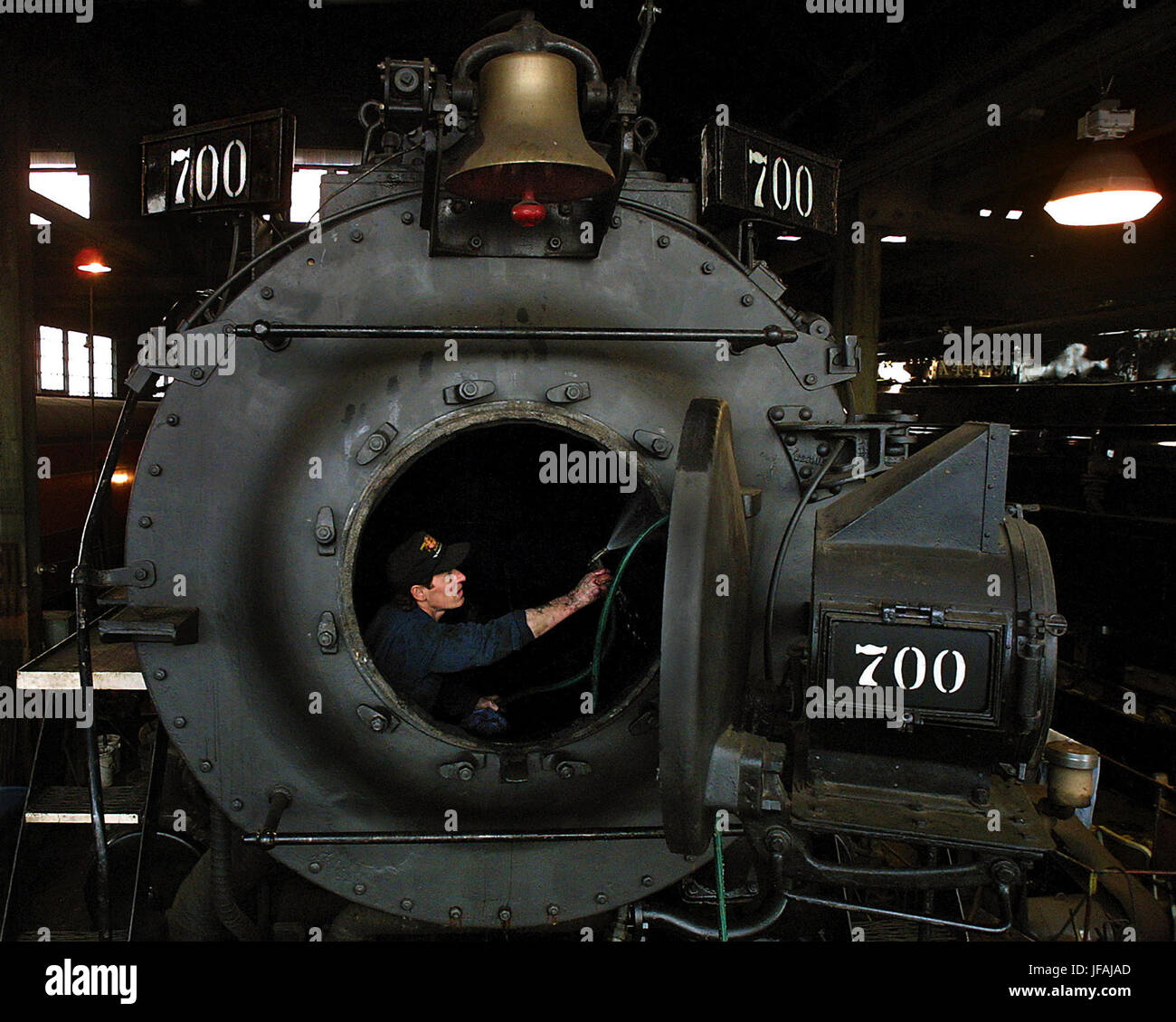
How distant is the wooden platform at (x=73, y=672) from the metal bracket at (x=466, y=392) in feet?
3.56

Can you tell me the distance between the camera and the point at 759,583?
80.9 inches

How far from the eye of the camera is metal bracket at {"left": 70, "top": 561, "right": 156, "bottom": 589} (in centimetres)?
190

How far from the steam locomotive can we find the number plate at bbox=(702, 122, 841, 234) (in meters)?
0.02

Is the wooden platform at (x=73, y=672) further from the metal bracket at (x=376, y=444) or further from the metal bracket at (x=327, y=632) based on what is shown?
the metal bracket at (x=376, y=444)

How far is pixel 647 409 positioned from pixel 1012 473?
4.85 m

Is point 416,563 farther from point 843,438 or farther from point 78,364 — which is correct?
point 78,364

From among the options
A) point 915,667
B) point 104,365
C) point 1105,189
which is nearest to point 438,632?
point 915,667

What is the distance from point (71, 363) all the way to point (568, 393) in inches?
437

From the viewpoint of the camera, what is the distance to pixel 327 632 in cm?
196

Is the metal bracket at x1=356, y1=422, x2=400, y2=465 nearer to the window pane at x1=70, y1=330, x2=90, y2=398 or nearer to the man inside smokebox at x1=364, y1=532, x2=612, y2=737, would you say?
the man inside smokebox at x1=364, y1=532, x2=612, y2=737

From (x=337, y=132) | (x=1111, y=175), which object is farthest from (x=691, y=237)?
(x=337, y=132)

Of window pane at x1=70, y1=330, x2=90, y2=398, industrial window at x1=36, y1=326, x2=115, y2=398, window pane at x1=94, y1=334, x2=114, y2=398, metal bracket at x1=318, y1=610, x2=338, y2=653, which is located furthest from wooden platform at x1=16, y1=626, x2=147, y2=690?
window pane at x1=94, y1=334, x2=114, y2=398

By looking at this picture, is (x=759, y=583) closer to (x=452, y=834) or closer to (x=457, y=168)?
(x=452, y=834)

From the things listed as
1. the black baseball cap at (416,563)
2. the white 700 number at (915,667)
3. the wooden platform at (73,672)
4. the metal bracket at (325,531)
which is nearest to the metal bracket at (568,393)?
the metal bracket at (325,531)
